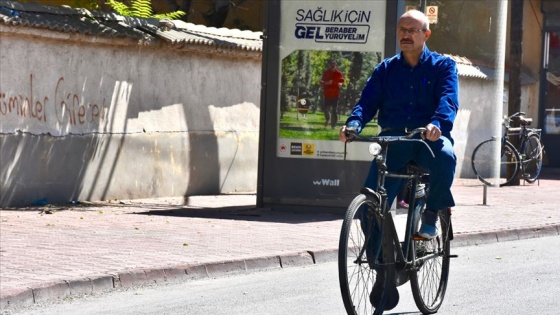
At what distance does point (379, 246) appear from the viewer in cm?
730

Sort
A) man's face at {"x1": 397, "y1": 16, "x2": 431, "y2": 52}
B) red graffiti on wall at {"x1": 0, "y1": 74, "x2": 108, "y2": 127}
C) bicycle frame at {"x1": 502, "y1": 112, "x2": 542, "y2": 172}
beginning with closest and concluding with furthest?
man's face at {"x1": 397, "y1": 16, "x2": 431, "y2": 52} → red graffiti on wall at {"x1": 0, "y1": 74, "x2": 108, "y2": 127} → bicycle frame at {"x1": 502, "y1": 112, "x2": 542, "y2": 172}

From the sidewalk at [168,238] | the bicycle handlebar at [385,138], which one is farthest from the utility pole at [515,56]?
the bicycle handlebar at [385,138]

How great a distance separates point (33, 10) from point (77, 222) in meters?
3.17

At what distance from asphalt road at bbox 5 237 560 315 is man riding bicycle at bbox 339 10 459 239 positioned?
3.76ft

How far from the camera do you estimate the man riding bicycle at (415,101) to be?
7.62 metres

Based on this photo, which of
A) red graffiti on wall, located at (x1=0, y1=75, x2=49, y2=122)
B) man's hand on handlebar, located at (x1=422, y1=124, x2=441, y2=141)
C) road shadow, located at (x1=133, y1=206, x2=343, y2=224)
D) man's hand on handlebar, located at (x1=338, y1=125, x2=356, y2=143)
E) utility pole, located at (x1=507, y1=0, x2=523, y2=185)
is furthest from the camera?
utility pole, located at (x1=507, y1=0, x2=523, y2=185)

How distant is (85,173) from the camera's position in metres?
16.0

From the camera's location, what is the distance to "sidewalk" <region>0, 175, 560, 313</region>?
373 inches

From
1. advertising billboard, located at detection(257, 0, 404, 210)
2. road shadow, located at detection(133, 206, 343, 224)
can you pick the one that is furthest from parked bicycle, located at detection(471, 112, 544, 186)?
road shadow, located at detection(133, 206, 343, 224)

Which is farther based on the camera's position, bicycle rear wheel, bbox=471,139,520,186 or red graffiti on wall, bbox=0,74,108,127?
bicycle rear wheel, bbox=471,139,520,186

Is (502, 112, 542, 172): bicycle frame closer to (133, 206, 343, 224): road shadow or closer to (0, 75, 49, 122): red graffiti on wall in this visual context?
(133, 206, 343, 224): road shadow

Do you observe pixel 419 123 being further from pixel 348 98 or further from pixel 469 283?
pixel 348 98

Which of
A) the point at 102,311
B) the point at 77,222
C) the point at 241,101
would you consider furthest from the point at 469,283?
the point at 241,101

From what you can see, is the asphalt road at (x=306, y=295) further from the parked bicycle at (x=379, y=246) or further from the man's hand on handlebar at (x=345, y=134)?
the man's hand on handlebar at (x=345, y=134)
